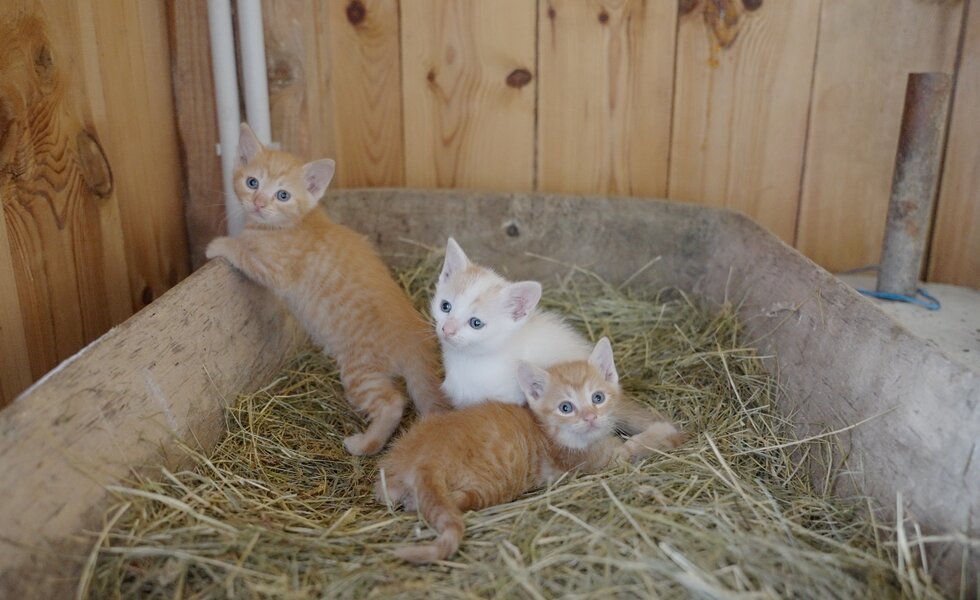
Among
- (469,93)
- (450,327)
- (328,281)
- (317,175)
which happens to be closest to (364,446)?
(450,327)

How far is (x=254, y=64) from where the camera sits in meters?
2.76

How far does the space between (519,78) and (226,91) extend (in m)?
1.09

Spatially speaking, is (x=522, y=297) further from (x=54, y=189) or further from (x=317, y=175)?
(x=54, y=189)

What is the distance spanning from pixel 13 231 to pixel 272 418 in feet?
2.68

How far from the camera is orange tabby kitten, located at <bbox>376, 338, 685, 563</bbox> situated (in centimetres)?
183

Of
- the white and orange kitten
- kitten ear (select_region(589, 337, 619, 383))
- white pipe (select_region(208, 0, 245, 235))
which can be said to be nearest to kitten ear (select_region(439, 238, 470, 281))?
the white and orange kitten

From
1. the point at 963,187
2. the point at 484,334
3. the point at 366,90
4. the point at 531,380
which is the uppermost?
the point at 366,90

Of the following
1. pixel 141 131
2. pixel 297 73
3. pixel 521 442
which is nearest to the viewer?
pixel 521 442

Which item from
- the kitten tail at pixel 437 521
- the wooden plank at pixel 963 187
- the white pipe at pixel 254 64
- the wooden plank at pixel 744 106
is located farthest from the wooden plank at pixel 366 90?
the wooden plank at pixel 963 187

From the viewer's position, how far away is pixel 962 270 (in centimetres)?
304

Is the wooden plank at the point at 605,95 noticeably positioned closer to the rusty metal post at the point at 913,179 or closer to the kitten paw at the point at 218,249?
the rusty metal post at the point at 913,179

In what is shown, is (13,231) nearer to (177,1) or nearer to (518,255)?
(177,1)

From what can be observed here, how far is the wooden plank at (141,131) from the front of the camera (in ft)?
7.98

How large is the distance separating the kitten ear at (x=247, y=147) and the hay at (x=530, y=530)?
29.8 inches
